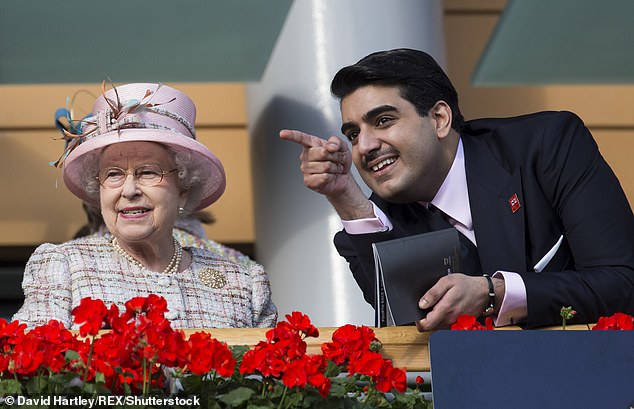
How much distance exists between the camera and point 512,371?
7.45 feet

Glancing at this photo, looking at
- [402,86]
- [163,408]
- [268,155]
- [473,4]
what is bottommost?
[163,408]

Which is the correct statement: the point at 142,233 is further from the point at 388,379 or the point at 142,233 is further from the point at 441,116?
the point at 388,379

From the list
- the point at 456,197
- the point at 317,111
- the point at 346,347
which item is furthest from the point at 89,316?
the point at 317,111

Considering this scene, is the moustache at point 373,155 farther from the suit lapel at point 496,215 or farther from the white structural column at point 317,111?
the white structural column at point 317,111

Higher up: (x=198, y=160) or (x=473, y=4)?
(x=473, y=4)

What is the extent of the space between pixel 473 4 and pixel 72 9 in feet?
9.45

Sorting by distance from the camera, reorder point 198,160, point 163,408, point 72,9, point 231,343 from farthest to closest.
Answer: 1. point 72,9
2. point 198,160
3. point 231,343
4. point 163,408

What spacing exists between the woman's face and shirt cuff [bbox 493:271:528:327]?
859mm

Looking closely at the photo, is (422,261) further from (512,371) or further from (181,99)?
(181,99)

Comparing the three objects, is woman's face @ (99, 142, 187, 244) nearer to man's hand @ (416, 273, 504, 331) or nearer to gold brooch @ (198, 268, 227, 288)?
gold brooch @ (198, 268, 227, 288)

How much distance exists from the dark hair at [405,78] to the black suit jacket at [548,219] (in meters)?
0.19

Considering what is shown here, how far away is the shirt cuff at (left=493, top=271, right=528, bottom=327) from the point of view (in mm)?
2771

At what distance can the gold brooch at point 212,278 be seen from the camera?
126 inches

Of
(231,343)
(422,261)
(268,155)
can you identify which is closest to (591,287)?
(422,261)
